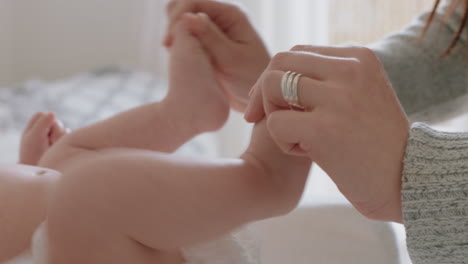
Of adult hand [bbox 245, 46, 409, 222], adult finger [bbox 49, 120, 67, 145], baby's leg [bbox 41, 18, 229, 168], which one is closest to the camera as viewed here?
adult hand [bbox 245, 46, 409, 222]

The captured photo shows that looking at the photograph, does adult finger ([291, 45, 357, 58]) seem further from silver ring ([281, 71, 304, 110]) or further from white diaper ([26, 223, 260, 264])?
white diaper ([26, 223, 260, 264])

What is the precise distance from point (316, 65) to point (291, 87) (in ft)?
0.10

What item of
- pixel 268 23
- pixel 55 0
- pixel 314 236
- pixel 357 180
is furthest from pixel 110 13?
pixel 357 180

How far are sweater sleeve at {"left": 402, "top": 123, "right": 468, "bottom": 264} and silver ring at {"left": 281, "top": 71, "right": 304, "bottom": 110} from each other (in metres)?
0.11

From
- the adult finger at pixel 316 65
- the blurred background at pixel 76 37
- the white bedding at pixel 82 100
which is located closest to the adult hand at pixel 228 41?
the adult finger at pixel 316 65

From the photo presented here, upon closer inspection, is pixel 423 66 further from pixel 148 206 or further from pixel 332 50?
pixel 148 206

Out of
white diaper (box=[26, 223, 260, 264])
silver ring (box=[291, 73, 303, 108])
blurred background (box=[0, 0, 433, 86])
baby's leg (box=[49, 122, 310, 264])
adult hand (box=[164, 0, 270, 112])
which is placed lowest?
blurred background (box=[0, 0, 433, 86])

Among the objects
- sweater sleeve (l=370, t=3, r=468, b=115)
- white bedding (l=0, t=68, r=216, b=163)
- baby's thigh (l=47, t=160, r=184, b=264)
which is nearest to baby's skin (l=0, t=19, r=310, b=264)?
baby's thigh (l=47, t=160, r=184, b=264)

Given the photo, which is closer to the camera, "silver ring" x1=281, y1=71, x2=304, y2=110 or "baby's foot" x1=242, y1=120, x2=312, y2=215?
"silver ring" x1=281, y1=71, x2=304, y2=110

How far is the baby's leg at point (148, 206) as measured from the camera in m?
0.67

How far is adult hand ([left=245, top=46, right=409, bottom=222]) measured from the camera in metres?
0.59

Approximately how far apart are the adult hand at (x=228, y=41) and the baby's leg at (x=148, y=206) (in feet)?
0.79

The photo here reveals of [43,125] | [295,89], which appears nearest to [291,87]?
[295,89]

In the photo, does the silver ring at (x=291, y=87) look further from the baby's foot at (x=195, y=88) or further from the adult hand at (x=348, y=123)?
the baby's foot at (x=195, y=88)
